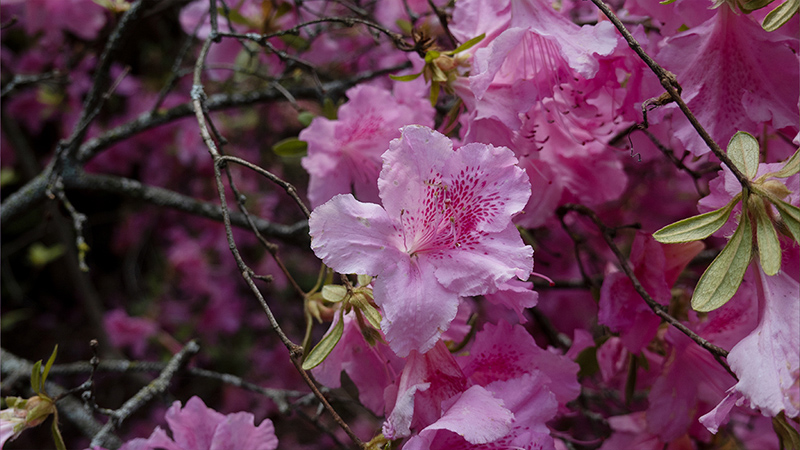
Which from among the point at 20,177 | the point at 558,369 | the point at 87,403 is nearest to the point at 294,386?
the point at 20,177

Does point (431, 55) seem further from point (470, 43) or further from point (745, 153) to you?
point (745, 153)

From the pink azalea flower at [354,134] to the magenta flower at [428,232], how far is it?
24 centimetres

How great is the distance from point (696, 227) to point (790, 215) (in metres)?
0.09

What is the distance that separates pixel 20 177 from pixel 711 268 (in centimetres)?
246

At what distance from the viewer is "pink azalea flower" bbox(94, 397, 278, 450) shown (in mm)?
831

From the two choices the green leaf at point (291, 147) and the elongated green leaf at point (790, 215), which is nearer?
the elongated green leaf at point (790, 215)

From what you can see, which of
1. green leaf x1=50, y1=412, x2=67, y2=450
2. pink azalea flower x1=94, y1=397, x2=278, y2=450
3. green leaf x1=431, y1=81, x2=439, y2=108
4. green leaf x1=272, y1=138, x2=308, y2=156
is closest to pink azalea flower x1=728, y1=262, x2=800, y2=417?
green leaf x1=431, y1=81, x2=439, y2=108

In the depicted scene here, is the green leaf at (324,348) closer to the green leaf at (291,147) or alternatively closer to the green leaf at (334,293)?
the green leaf at (334,293)

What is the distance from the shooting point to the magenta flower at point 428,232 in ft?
2.03

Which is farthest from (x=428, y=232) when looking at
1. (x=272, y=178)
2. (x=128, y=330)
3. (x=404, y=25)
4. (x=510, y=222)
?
(x=128, y=330)

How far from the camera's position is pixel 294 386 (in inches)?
105

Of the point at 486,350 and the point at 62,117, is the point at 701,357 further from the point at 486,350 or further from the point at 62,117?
the point at 62,117

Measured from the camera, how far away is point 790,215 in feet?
1.89

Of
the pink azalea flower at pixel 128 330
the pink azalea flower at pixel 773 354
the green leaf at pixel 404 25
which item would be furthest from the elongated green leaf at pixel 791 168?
the pink azalea flower at pixel 128 330
